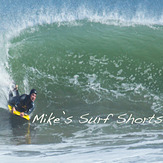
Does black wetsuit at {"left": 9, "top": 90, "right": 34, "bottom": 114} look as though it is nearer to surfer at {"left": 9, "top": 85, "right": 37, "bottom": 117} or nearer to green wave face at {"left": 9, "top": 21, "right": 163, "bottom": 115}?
surfer at {"left": 9, "top": 85, "right": 37, "bottom": 117}

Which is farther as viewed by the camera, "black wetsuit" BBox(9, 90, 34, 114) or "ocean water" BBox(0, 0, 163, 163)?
"black wetsuit" BBox(9, 90, 34, 114)

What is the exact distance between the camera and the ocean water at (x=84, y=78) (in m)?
6.09

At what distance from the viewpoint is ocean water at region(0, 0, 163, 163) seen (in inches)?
240

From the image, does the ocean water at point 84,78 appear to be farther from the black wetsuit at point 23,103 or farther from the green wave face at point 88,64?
the black wetsuit at point 23,103

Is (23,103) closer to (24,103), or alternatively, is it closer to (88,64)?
(24,103)

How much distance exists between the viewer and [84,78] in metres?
9.39

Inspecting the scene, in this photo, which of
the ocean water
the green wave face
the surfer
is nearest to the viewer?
the ocean water

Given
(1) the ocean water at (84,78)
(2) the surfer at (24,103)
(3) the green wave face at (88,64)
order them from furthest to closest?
1. (3) the green wave face at (88,64)
2. (2) the surfer at (24,103)
3. (1) the ocean water at (84,78)

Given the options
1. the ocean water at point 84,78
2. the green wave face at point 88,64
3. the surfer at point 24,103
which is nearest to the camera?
the ocean water at point 84,78

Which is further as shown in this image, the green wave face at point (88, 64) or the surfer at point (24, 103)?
the green wave face at point (88, 64)

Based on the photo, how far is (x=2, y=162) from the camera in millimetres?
4938

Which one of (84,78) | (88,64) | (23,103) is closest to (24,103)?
(23,103)

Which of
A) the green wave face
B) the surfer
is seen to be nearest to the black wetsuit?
the surfer

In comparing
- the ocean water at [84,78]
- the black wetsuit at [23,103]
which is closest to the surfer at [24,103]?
the black wetsuit at [23,103]
